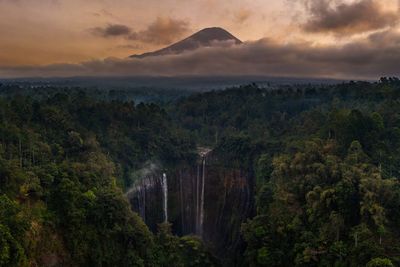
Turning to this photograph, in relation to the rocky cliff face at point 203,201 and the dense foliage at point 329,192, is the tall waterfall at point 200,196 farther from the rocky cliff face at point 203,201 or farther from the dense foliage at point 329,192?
the dense foliage at point 329,192

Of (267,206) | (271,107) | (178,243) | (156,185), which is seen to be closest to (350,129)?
(267,206)

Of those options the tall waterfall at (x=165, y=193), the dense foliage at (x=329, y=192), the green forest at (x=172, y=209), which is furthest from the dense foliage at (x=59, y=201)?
the dense foliage at (x=329, y=192)

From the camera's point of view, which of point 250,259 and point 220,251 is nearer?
point 250,259

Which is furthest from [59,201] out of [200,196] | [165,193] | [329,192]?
[200,196]

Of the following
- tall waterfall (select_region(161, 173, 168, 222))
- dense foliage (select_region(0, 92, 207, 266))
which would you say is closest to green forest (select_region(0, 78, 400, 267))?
dense foliage (select_region(0, 92, 207, 266))

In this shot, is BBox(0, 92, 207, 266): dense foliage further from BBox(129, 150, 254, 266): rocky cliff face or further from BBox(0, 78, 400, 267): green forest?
BBox(129, 150, 254, 266): rocky cliff face

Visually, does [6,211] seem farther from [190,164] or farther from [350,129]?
[190,164]
